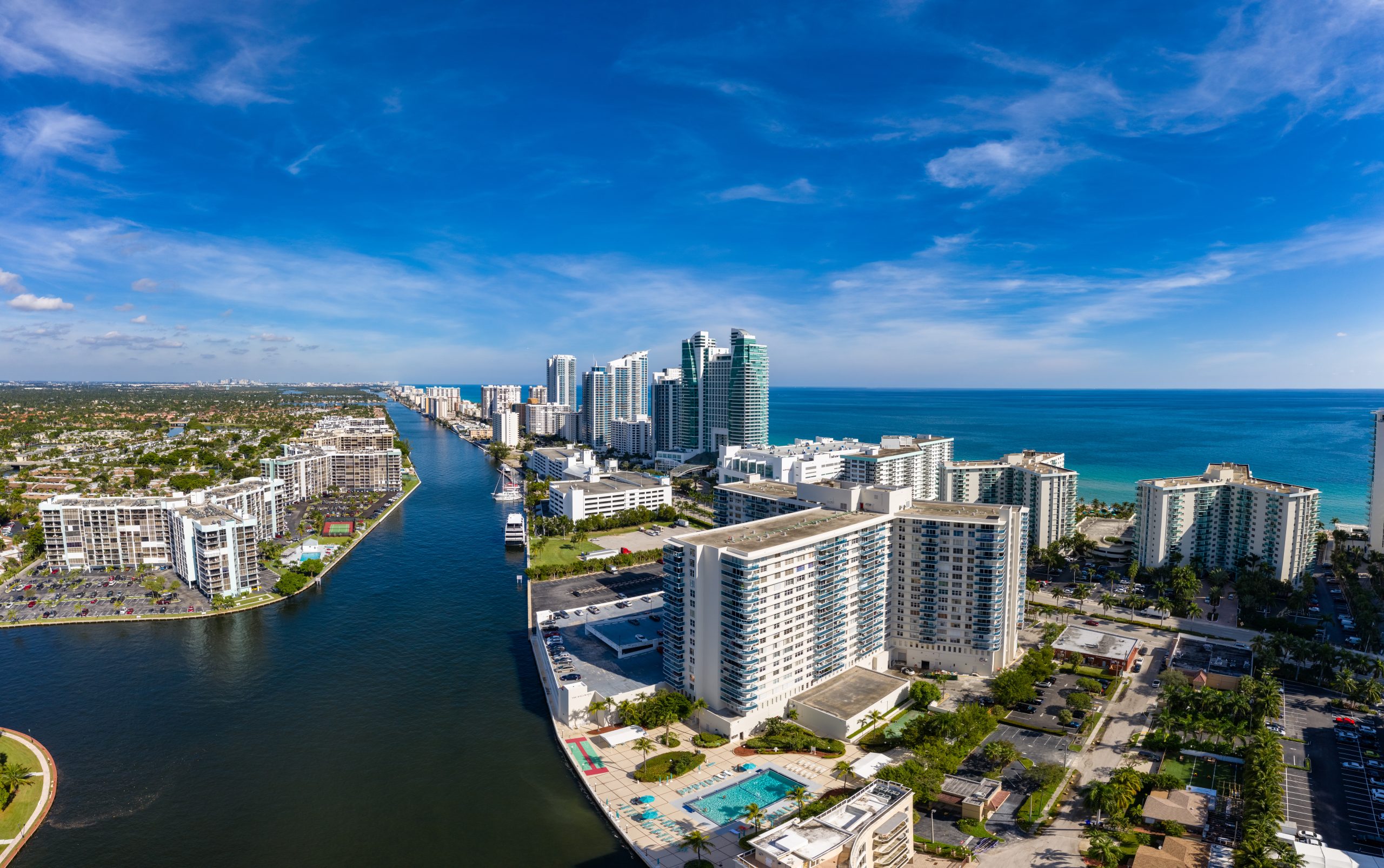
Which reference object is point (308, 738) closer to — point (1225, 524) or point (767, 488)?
point (767, 488)

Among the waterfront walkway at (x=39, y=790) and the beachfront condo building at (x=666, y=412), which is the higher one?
the beachfront condo building at (x=666, y=412)

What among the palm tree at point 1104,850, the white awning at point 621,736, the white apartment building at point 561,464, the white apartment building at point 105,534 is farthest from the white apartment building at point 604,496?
the palm tree at point 1104,850

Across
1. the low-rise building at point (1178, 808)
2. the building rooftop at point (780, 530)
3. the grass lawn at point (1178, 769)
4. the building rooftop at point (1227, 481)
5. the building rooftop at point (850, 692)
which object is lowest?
the grass lawn at point (1178, 769)

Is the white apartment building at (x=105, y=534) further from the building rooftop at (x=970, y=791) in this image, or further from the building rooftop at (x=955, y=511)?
the building rooftop at (x=970, y=791)

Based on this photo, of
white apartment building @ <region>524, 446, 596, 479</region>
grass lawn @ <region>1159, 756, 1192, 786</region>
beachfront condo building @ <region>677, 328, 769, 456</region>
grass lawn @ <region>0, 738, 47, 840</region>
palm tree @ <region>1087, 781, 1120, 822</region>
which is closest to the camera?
palm tree @ <region>1087, 781, 1120, 822</region>

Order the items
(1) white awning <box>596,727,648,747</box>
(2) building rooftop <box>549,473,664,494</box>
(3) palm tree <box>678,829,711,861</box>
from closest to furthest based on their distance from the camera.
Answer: (3) palm tree <box>678,829,711,861</box>, (1) white awning <box>596,727,648,747</box>, (2) building rooftop <box>549,473,664,494</box>

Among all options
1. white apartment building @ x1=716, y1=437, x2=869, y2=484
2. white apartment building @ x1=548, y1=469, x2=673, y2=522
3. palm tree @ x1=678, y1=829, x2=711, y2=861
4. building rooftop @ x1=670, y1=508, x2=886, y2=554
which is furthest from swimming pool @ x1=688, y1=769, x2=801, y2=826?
white apartment building @ x1=548, y1=469, x2=673, y2=522

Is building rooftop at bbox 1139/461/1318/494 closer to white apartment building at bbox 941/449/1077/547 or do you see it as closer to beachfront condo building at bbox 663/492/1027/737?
white apartment building at bbox 941/449/1077/547
